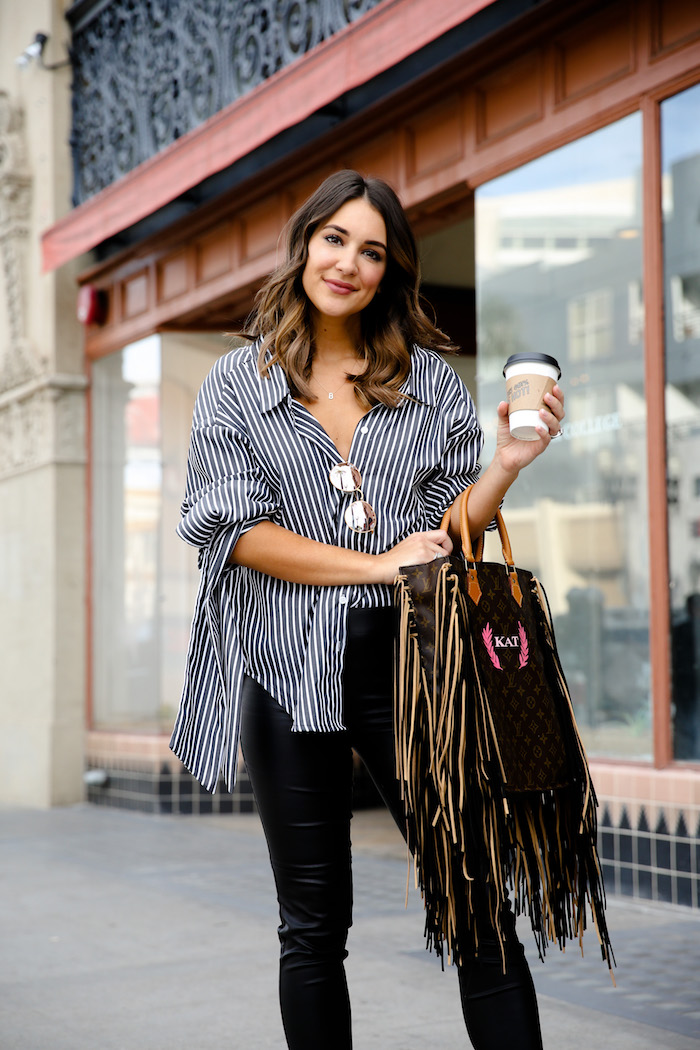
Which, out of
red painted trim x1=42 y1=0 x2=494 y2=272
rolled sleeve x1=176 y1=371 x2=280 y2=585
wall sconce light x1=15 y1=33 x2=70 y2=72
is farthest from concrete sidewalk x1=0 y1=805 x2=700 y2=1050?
wall sconce light x1=15 y1=33 x2=70 y2=72

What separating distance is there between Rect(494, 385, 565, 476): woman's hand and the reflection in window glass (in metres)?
3.53

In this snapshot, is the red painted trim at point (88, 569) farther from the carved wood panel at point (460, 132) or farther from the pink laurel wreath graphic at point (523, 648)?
the pink laurel wreath graphic at point (523, 648)

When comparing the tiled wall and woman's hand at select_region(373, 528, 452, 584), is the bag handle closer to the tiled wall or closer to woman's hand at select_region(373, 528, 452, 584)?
woman's hand at select_region(373, 528, 452, 584)

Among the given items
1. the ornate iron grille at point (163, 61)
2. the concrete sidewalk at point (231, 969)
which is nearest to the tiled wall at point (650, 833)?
the concrete sidewalk at point (231, 969)

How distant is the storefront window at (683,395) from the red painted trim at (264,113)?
1.02 m

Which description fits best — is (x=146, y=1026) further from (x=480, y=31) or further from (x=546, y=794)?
(x=480, y=31)

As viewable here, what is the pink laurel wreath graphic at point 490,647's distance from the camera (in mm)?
2135

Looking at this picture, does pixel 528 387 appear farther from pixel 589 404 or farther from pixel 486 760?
pixel 589 404

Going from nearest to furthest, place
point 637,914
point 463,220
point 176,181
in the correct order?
1. point 637,914
2. point 463,220
3. point 176,181

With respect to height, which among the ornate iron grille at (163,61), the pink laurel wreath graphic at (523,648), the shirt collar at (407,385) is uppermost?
the ornate iron grille at (163,61)

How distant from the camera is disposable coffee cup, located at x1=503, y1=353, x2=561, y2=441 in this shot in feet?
6.72

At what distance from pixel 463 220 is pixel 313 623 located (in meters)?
5.30

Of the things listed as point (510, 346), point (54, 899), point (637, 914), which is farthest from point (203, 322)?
point (637, 914)

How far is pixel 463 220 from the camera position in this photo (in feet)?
23.5
